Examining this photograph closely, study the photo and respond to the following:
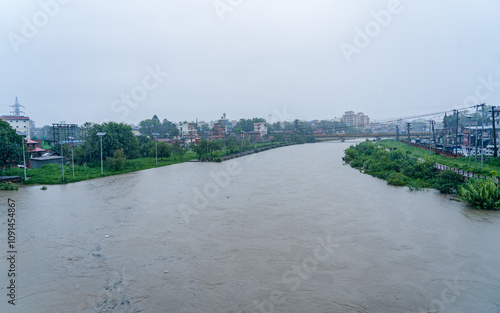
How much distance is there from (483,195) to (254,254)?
5.32 m

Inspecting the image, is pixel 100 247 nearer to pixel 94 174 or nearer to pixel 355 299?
pixel 355 299

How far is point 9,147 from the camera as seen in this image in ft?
35.8

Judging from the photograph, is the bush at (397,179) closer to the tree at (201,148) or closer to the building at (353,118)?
the tree at (201,148)

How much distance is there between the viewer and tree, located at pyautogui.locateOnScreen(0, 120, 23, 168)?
10820mm

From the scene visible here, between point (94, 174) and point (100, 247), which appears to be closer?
point (100, 247)

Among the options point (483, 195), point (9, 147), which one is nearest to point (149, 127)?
point (9, 147)

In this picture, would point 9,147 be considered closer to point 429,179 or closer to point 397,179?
point 397,179

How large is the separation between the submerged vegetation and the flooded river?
0.49 metres

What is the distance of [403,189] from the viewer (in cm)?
935

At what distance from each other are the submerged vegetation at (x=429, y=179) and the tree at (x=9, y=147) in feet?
41.3

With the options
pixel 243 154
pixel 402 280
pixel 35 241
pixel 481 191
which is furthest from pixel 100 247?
pixel 243 154

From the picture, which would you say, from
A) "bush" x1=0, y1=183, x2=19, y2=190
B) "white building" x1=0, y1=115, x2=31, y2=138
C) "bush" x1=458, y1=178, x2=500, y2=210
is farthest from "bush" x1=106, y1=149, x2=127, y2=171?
"white building" x1=0, y1=115, x2=31, y2=138

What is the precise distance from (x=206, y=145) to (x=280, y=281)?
15168 millimetres

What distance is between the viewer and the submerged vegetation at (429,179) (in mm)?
6746
